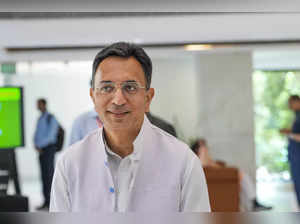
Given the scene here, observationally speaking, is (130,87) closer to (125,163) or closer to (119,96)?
(119,96)

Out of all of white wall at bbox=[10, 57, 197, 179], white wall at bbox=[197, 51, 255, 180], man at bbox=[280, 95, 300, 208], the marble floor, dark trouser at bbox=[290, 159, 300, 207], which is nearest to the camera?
man at bbox=[280, 95, 300, 208]

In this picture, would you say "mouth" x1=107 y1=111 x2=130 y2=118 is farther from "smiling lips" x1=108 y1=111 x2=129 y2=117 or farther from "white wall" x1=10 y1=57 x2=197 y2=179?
"white wall" x1=10 y1=57 x2=197 y2=179

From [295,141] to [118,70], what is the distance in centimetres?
551

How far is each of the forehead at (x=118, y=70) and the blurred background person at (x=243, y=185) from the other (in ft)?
16.6

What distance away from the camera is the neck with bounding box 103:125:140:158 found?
1150mm

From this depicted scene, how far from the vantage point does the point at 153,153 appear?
1.13 m

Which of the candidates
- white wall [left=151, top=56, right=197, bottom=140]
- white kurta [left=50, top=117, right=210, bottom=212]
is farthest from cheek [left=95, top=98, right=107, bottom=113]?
white wall [left=151, top=56, right=197, bottom=140]

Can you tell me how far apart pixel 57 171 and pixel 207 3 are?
0.57 meters

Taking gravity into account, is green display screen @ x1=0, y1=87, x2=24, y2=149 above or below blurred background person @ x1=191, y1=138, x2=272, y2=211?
above

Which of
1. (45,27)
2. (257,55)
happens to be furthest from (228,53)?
(45,27)

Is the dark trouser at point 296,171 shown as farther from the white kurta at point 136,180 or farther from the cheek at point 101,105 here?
the cheek at point 101,105

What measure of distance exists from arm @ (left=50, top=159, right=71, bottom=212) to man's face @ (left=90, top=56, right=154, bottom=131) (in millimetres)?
159

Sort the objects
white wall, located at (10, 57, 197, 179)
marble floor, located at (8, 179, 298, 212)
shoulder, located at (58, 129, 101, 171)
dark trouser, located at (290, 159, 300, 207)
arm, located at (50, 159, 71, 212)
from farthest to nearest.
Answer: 1. white wall, located at (10, 57, 197, 179)
2. marble floor, located at (8, 179, 298, 212)
3. dark trouser, located at (290, 159, 300, 207)
4. shoulder, located at (58, 129, 101, 171)
5. arm, located at (50, 159, 71, 212)

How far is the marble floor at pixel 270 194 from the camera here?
6.72m
